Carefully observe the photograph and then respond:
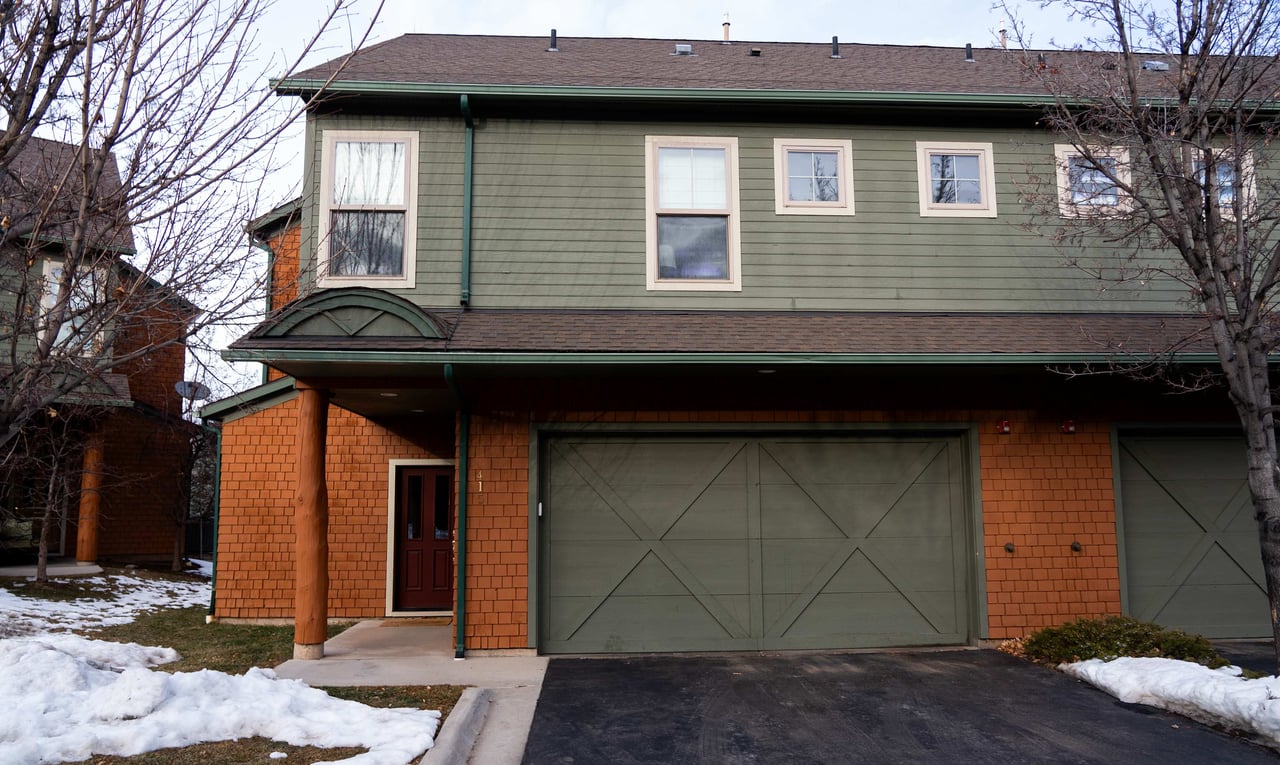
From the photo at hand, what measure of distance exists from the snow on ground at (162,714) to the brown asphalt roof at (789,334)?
2547 millimetres

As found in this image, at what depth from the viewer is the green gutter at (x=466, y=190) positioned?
27.0ft

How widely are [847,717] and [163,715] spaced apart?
4261 mm

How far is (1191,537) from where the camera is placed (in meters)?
8.56

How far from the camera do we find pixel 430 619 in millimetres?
10578

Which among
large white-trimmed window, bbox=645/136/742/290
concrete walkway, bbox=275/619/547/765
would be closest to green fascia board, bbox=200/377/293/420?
concrete walkway, bbox=275/619/547/765

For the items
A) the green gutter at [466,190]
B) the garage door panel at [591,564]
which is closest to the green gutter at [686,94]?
the green gutter at [466,190]

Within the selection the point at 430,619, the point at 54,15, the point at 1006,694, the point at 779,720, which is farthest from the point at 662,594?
the point at 54,15

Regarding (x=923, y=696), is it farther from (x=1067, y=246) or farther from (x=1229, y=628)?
(x=1067, y=246)

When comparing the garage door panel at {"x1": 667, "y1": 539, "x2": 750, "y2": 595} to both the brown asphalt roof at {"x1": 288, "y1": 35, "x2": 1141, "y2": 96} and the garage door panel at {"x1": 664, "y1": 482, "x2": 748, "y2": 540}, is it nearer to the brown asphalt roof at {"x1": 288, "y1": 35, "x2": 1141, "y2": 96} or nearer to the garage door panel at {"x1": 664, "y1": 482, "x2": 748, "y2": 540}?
the garage door panel at {"x1": 664, "y1": 482, "x2": 748, "y2": 540}

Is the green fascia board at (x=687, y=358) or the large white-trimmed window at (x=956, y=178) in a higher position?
the large white-trimmed window at (x=956, y=178)

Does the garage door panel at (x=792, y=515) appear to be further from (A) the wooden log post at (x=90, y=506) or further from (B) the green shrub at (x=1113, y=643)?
(A) the wooden log post at (x=90, y=506)

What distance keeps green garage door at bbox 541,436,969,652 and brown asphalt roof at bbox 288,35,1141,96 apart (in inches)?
144

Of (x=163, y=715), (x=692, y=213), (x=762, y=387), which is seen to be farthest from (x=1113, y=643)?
(x=163, y=715)

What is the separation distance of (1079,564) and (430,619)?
7207 mm
